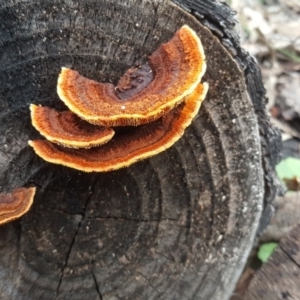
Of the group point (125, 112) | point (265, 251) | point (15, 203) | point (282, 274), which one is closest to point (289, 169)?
point (265, 251)

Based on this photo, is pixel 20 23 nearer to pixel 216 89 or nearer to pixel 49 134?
pixel 49 134

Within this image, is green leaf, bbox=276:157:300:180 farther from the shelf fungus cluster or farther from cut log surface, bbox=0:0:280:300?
the shelf fungus cluster

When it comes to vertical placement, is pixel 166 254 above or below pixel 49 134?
Result: below

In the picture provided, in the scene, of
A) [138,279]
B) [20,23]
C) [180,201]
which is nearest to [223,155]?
[180,201]

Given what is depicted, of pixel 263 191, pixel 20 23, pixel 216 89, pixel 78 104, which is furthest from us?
pixel 263 191

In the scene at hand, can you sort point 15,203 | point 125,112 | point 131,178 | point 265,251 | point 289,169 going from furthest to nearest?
point 289,169
point 265,251
point 131,178
point 15,203
point 125,112

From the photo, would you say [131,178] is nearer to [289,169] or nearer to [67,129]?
[67,129]

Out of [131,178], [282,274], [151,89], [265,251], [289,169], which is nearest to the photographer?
Answer: [151,89]

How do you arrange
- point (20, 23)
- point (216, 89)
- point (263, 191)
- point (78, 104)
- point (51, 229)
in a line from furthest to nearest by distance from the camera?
point (263, 191)
point (51, 229)
point (216, 89)
point (20, 23)
point (78, 104)
